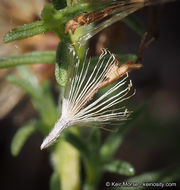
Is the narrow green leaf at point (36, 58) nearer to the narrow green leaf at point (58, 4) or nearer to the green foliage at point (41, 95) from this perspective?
the narrow green leaf at point (58, 4)

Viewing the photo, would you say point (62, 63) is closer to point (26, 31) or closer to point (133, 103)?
point (26, 31)

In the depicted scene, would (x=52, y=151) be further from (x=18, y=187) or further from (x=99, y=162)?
(x=18, y=187)

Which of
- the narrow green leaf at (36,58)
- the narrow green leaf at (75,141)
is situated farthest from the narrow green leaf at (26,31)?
the narrow green leaf at (75,141)

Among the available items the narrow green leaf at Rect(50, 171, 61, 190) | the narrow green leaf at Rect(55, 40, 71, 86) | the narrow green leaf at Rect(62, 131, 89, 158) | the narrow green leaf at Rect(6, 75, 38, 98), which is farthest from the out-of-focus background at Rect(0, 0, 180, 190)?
the narrow green leaf at Rect(50, 171, 61, 190)

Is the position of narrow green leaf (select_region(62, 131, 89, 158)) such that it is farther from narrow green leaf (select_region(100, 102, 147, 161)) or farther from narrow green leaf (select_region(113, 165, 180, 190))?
narrow green leaf (select_region(113, 165, 180, 190))

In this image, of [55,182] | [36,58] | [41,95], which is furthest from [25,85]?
[55,182]

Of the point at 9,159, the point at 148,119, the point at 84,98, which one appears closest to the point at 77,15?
the point at 84,98
